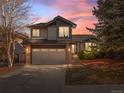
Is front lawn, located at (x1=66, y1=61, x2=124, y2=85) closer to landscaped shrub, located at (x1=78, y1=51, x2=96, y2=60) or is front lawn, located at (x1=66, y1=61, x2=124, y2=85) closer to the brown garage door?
the brown garage door

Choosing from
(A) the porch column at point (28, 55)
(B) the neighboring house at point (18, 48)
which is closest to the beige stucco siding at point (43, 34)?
(B) the neighboring house at point (18, 48)

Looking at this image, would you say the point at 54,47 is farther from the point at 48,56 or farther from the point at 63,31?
the point at 63,31

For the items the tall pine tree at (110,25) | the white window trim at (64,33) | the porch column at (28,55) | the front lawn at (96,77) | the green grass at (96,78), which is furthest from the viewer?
the white window trim at (64,33)

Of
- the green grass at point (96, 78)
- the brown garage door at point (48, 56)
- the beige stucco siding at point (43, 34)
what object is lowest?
the green grass at point (96, 78)

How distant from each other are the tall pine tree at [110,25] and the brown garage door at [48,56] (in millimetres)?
14979

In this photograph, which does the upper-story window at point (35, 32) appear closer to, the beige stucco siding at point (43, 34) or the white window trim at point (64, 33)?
the beige stucco siding at point (43, 34)

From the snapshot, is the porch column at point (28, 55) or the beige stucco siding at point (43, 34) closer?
the porch column at point (28, 55)

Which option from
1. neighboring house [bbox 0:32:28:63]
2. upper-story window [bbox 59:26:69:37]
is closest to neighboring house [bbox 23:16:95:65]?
upper-story window [bbox 59:26:69:37]

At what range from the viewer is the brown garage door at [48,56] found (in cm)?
5059

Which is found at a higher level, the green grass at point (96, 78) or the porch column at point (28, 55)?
the porch column at point (28, 55)

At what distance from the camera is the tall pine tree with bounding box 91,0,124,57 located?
33531mm

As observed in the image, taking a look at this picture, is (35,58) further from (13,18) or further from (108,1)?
(108,1)

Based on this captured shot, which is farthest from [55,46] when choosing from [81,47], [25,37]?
[81,47]

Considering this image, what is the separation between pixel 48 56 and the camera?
50.6 meters
